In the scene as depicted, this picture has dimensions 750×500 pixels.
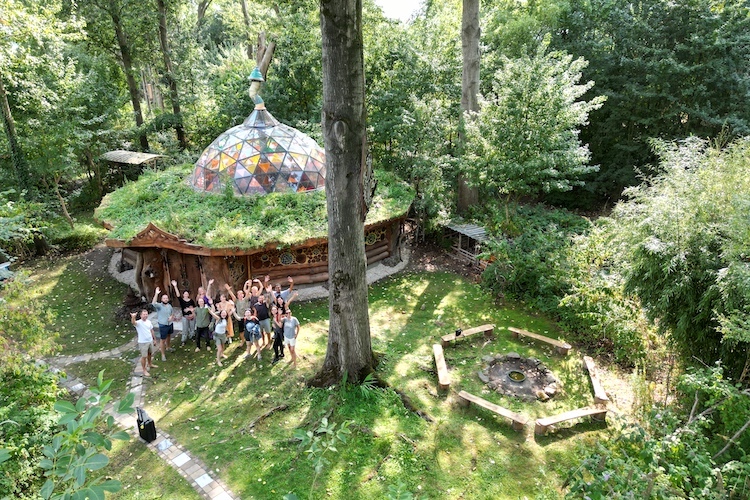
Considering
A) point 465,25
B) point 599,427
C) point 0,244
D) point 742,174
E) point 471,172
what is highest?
point 465,25

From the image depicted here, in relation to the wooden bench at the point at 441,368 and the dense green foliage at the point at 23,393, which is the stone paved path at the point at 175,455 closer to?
the dense green foliage at the point at 23,393

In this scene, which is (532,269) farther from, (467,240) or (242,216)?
(242,216)

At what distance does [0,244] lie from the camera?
1420 cm

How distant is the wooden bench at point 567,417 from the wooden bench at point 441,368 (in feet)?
5.50

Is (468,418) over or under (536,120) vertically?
under

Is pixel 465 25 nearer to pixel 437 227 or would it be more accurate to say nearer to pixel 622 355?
pixel 437 227

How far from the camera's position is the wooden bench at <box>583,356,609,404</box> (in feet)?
25.6

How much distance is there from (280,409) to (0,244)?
1227 cm

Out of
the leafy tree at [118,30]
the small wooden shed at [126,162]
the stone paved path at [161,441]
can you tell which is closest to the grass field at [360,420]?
the stone paved path at [161,441]

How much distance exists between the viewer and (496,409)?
7.51 metres

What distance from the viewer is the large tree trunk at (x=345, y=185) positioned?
258 inches

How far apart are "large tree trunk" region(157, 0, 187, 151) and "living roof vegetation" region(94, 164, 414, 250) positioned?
25.1 feet

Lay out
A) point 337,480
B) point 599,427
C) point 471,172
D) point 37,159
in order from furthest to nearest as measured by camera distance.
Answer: point 37,159
point 471,172
point 599,427
point 337,480

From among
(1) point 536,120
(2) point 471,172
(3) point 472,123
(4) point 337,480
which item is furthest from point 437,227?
(4) point 337,480
